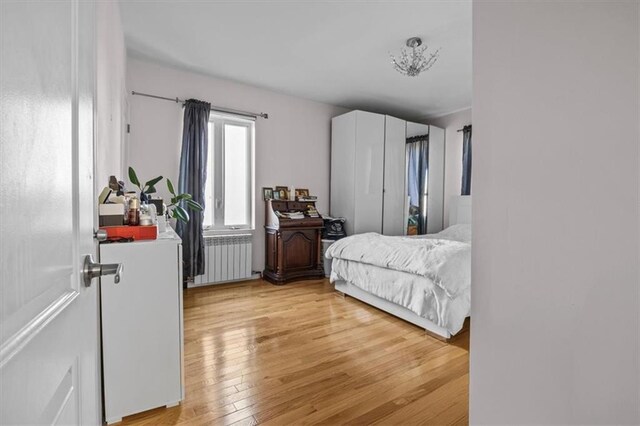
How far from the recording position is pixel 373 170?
16.0 feet

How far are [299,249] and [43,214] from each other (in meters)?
3.95

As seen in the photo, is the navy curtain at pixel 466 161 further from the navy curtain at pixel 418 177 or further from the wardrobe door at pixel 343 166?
the wardrobe door at pixel 343 166

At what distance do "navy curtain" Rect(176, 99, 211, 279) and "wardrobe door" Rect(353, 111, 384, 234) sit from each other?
2.17 meters

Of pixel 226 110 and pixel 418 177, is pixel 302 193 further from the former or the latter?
pixel 418 177

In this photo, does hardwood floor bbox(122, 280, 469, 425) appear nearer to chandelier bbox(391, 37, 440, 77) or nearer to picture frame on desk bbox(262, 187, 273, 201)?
picture frame on desk bbox(262, 187, 273, 201)

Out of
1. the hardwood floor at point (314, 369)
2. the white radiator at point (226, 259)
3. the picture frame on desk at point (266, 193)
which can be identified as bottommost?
the hardwood floor at point (314, 369)

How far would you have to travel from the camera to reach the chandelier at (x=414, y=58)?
10.1 feet

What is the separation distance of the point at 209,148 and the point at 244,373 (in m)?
3.03

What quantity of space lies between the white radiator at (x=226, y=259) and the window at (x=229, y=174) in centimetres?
23

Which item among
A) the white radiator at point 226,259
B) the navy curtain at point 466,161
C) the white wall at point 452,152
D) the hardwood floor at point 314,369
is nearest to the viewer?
the hardwood floor at point 314,369

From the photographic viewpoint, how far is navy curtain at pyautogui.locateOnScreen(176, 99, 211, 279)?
3.77m

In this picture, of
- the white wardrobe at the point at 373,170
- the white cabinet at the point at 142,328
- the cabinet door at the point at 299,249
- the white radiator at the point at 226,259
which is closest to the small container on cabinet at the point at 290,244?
the cabinet door at the point at 299,249

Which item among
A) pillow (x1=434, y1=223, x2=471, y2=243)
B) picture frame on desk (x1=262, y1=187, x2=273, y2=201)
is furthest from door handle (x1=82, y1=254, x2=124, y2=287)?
pillow (x1=434, y1=223, x2=471, y2=243)

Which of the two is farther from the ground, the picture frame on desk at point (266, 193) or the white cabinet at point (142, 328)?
the picture frame on desk at point (266, 193)
